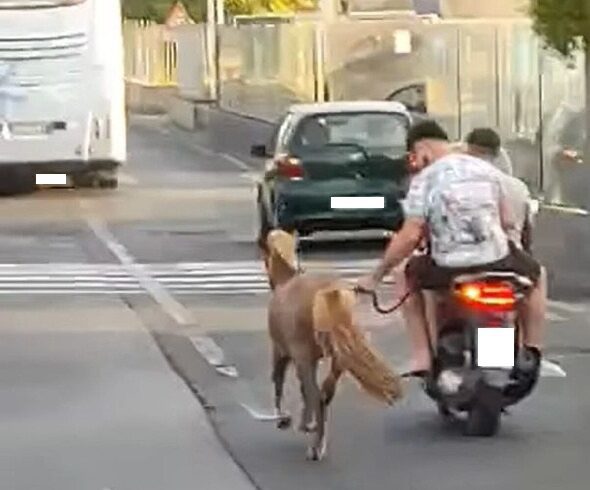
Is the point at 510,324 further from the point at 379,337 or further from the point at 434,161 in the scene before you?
the point at 379,337

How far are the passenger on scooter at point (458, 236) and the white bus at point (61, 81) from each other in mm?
21251

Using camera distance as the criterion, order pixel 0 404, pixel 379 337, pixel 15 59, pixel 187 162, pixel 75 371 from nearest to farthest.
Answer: pixel 0 404, pixel 75 371, pixel 379 337, pixel 15 59, pixel 187 162

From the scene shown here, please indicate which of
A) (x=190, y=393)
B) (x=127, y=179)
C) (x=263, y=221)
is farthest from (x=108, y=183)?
(x=190, y=393)

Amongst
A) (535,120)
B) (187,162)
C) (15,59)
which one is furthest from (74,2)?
(187,162)

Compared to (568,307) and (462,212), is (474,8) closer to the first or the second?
(568,307)

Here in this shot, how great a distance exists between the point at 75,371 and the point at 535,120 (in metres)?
16.1

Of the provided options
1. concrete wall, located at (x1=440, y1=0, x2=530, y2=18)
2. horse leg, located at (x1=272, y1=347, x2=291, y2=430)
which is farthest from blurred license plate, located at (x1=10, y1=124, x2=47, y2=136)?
horse leg, located at (x1=272, y1=347, x2=291, y2=430)

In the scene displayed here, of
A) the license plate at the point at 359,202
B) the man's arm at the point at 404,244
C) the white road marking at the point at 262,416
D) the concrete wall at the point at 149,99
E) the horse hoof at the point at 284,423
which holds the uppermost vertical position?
the man's arm at the point at 404,244

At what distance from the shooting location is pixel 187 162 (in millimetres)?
45375

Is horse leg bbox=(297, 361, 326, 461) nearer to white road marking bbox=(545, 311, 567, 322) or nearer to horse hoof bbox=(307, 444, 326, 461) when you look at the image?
horse hoof bbox=(307, 444, 326, 461)

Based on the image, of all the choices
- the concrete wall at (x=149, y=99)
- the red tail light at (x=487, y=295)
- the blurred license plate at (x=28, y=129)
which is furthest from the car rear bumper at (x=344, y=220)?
the concrete wall at (x=149, y=99)

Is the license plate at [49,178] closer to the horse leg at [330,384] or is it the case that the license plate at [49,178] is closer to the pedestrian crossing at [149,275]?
the pedestrian crossing at [149,275]

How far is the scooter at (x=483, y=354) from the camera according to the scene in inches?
455

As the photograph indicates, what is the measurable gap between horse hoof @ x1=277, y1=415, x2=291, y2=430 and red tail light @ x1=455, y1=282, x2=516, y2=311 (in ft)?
4.01
